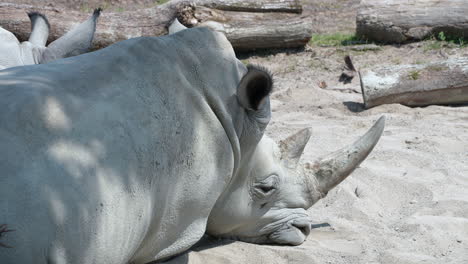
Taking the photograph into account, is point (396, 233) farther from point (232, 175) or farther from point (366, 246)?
A: point (232, 175)

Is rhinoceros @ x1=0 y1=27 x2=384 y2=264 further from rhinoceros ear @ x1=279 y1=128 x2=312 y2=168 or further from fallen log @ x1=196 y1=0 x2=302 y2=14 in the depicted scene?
fallen log @ x1=196 y1=0 x2=302 y2=14

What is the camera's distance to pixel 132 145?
2.44m

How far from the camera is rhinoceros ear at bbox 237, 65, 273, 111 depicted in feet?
9.36

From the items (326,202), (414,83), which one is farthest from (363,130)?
(326,202)

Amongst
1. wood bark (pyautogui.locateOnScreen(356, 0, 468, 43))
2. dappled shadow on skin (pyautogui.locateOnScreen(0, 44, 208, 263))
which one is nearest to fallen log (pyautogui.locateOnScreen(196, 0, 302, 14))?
wood bark (pyautogui.locateOnScreen(356, 0, 468, 43))

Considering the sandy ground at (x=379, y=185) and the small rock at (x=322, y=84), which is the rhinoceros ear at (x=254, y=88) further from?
the small rock at (x=322, y=84)

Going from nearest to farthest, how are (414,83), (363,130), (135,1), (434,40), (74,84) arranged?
(74,84) < (363,130) < (414,83) < (434,40) < (135,1)

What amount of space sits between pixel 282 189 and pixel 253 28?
5478 mm

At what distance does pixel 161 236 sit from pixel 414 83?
4.17 meters

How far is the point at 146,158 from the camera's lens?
2496mm

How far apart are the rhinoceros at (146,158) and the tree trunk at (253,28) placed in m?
5.25

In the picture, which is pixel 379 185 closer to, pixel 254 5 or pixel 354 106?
pixel 354 106

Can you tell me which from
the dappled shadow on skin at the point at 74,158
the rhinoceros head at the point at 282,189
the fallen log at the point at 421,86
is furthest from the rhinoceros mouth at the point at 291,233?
the fallen log at the point at 421,86

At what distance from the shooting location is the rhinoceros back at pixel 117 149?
6.81 feet
